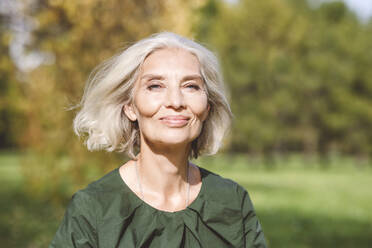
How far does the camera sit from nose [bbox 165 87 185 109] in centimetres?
190

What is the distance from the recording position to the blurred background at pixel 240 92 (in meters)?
6.57

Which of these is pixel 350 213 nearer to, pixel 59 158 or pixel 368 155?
pixel 59 158

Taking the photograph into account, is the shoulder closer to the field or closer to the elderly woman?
the elderly woman

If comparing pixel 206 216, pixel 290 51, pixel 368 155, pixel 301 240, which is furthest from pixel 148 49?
pixel 368 155

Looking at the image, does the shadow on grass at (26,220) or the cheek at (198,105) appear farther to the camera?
the shadow on grass at (26,220)

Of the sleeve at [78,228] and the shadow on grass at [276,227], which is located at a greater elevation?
the sleeve at [78,228]

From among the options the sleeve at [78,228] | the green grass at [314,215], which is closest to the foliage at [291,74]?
the green grass at [314,215]

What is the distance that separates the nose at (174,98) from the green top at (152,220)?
15.5 inches

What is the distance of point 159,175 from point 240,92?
22.6m

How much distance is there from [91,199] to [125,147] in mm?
470

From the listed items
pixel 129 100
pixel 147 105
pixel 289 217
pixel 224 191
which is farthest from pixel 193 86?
pixel 289 217

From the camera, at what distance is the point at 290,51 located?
88.3ft

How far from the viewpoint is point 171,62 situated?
6.46ft

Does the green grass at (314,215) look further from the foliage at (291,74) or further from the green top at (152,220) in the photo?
the foliage at (291,74)
